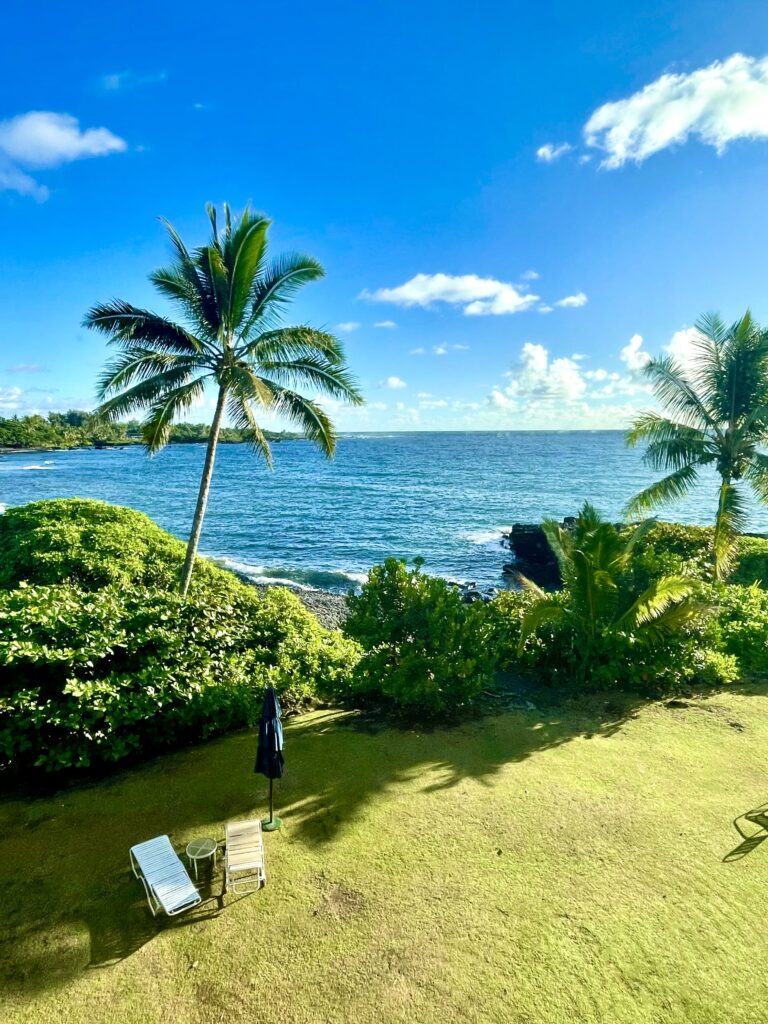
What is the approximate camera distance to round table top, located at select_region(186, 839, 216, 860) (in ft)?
19.1

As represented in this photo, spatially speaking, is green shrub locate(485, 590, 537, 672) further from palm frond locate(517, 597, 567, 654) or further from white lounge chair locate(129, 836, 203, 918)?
white lounge chair locate(129, 836, 203, 918)

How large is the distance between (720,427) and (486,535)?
2660cm

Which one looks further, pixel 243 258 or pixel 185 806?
pixel 243 258

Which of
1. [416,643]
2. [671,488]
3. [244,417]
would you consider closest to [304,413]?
[244,417]

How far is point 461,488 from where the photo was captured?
71375 millimetres

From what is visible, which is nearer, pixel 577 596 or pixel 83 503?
pixel 577 596

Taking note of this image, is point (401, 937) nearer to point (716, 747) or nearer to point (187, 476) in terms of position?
point (716, 747)

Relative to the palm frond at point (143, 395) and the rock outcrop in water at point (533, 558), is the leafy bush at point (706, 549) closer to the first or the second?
the rock outcrop in water at point (533, 558)

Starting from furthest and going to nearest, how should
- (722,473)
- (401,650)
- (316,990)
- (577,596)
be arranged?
(722,473), (577,596), (401,650), (316,990)

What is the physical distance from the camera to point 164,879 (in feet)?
18.1

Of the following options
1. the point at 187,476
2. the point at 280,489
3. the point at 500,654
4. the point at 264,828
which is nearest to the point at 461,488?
the point at 280,489

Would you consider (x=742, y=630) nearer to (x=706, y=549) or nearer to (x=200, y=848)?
(x=706, y=549)

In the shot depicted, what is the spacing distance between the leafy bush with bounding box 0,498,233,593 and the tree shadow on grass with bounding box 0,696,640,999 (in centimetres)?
629

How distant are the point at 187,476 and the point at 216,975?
90.9 metres
